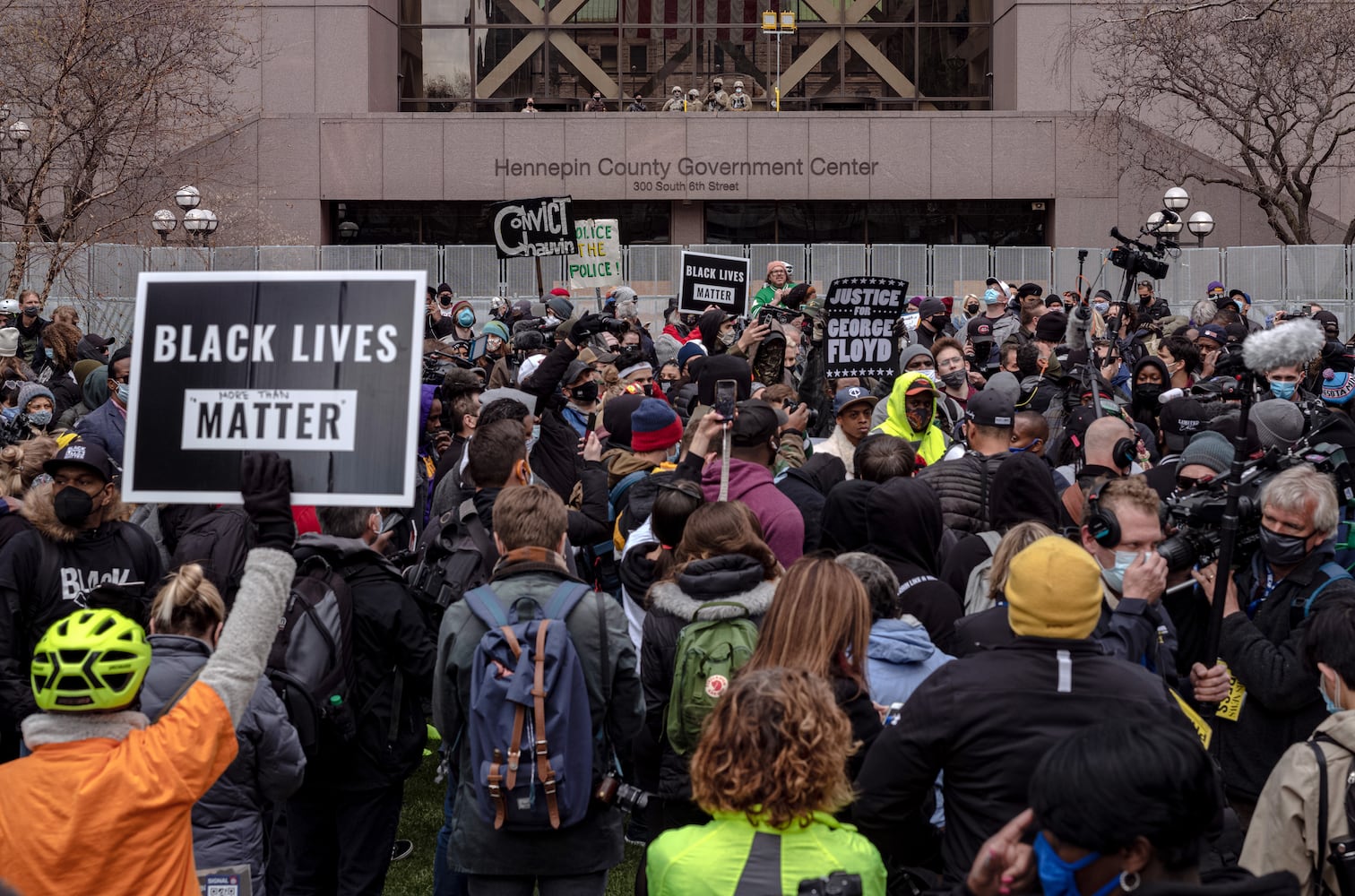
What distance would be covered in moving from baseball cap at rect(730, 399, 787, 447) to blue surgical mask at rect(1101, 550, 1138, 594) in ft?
5.68

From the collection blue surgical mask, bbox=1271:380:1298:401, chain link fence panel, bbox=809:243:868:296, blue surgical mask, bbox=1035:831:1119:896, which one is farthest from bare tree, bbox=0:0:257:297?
blue surgical mask, bbox=1035:831:1119:896

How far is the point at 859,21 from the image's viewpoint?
40.0m

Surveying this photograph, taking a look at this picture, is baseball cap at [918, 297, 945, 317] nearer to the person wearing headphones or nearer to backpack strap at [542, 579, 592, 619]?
the person wearing headphones

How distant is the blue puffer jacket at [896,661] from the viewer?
15.1ft

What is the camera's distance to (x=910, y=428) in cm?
826

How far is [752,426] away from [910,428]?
2.12 m

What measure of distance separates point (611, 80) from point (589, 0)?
2.27m

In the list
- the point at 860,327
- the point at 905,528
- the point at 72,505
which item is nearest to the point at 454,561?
the point at 72,505

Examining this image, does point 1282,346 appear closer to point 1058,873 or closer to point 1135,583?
point 1135,583

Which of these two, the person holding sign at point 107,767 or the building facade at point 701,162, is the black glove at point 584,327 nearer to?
the person holding sign at point 107,767

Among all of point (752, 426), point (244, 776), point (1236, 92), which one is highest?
point (1236, 92)

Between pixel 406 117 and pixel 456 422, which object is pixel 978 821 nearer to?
pixel 456 422

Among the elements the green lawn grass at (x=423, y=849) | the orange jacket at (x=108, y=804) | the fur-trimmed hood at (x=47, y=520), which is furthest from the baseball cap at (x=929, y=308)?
the orange jacket at (x=108, y=804)

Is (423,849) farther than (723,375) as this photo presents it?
No
